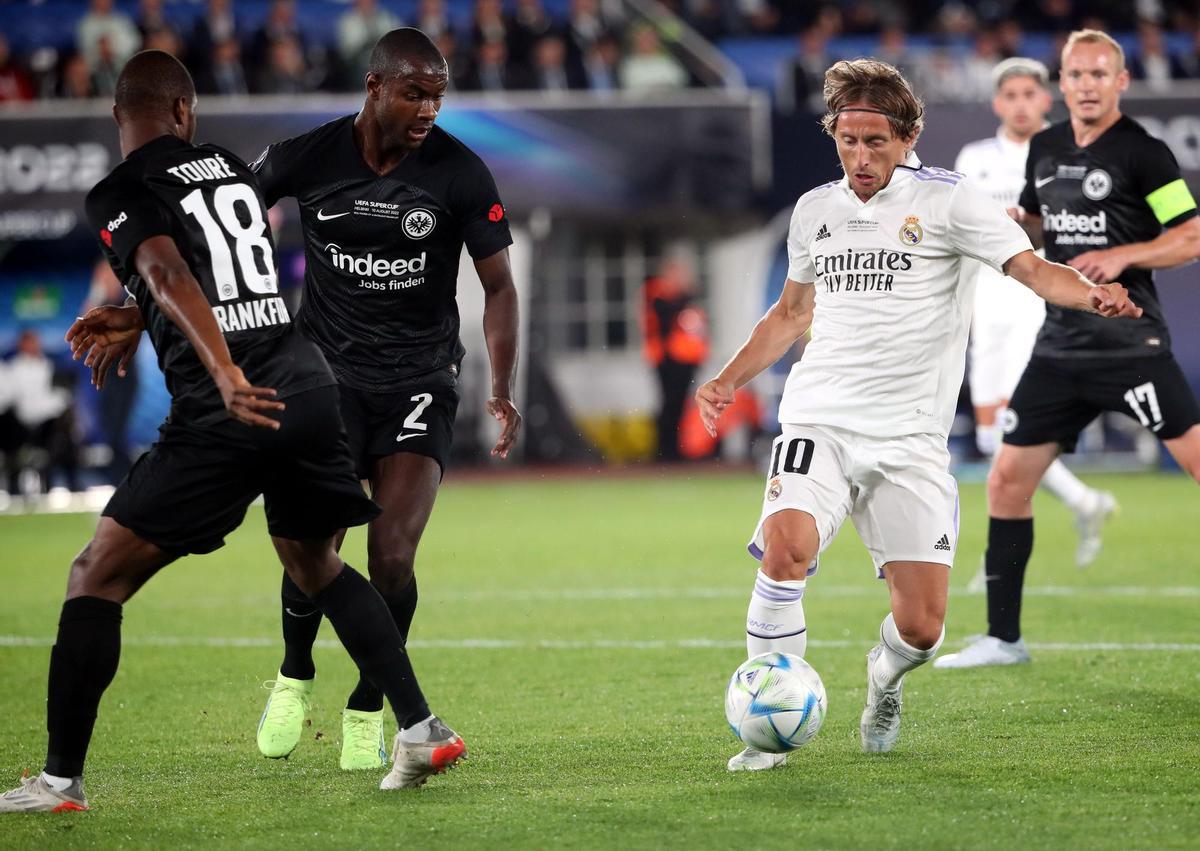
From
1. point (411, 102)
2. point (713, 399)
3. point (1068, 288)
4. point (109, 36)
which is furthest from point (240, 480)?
point (109, 36)

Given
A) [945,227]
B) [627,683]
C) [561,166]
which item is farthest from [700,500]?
[945,227]

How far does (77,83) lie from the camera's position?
20172mm

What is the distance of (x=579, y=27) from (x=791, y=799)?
59.1 ft

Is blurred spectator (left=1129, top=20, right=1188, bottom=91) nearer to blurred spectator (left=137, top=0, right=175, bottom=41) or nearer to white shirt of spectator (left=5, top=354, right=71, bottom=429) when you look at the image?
blurred spectator (left=137, top=0, right=175, bottom=41)

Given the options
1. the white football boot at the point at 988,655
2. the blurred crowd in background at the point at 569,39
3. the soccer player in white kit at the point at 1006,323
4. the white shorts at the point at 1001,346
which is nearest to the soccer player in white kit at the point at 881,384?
the white football boot at the point at 988,655

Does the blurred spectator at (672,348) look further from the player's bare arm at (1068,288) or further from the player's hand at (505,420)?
the player's bare arm at (1068,288)

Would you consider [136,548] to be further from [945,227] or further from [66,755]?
[945,227]

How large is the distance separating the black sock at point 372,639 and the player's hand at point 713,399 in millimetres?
1249

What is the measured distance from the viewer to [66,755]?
4664mm

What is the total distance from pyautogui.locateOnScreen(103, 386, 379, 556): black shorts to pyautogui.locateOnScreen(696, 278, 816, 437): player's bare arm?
1298mm

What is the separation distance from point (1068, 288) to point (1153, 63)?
60.7 ft

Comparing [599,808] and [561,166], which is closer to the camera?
[599,808]

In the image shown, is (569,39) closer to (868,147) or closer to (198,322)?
(868,147)

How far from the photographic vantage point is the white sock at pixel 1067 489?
9867 millimetres
